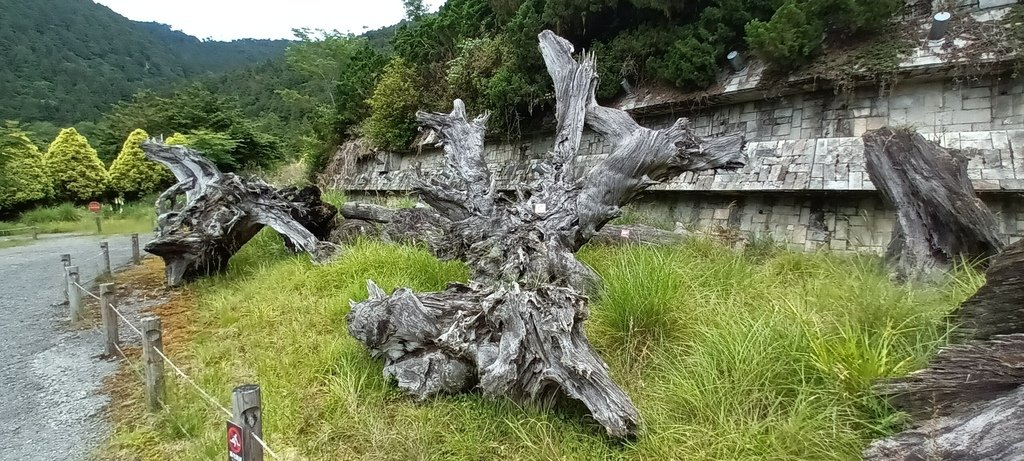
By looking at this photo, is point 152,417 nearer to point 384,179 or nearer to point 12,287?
point 12,287

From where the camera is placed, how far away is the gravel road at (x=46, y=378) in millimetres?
3256

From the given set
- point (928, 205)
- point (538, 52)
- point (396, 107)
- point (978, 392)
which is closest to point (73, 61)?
point (396, 107)

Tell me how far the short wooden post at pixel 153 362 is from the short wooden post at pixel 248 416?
1.73 m

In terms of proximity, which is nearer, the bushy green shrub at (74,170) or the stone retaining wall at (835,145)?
the stone retaining wall at (835,145)

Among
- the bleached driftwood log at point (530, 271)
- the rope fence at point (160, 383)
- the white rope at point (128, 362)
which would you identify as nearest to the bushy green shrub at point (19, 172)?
the rope fence at point (160, 383)

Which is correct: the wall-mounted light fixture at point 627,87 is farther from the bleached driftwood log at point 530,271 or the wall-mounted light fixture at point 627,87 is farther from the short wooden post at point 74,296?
the short wooden post at point 74,296

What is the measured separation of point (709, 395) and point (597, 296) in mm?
1481

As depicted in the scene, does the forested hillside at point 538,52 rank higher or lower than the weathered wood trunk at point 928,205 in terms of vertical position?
higher

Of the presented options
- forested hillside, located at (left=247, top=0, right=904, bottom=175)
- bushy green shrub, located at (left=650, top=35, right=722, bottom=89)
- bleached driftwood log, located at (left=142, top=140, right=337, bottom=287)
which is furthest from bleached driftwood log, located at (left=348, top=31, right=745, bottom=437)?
forested hillside, located at (left=247, top=0, right=904, bottom=175)

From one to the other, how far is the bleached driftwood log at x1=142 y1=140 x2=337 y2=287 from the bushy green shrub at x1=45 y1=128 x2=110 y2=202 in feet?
52.2

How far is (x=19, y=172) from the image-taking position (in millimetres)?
17453

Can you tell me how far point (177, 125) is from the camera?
61.3 feet

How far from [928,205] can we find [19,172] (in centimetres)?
2337

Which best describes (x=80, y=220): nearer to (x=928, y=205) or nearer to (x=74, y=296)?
(x=74, y=296)
